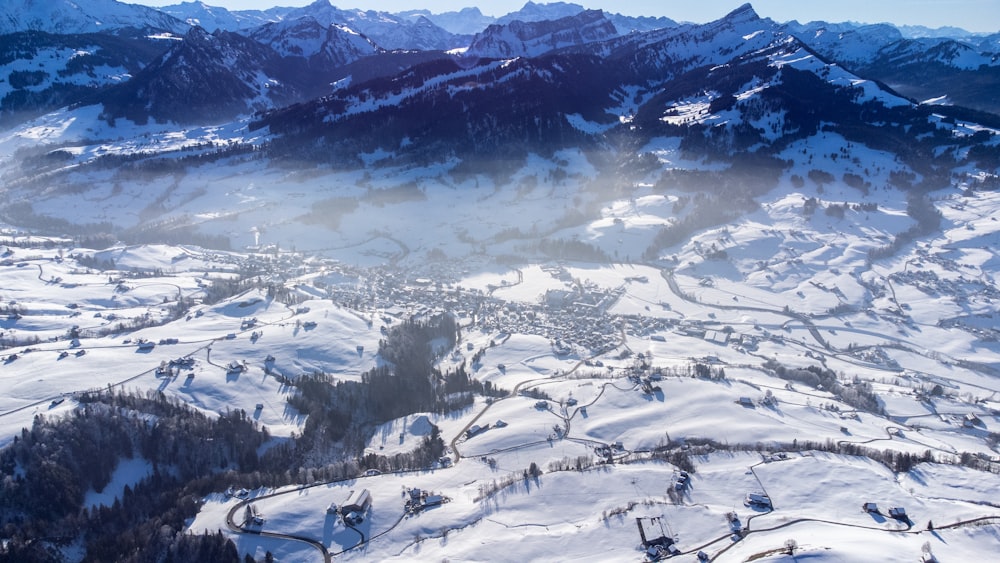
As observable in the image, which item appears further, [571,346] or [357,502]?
[571,346]

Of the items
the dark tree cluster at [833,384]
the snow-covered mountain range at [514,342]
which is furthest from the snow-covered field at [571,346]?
the dark tree cluster at [833,384]

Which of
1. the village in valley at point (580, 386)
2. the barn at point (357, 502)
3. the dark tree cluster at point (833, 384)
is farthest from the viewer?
the dark tree cluster at point (833, 384)

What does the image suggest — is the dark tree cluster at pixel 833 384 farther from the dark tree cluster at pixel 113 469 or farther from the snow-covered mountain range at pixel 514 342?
the dark tree cluster at pixel 113 469

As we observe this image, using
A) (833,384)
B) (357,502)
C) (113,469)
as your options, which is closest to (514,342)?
(833,384)

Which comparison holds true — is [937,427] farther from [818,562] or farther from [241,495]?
[241,495]

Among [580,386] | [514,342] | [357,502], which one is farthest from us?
[514,342]

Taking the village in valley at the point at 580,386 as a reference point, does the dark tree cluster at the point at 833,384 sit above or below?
below

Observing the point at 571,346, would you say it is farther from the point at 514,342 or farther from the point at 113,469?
the point at 113,469

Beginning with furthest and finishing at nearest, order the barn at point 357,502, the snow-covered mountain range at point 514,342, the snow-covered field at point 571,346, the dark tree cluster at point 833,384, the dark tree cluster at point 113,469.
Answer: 1. the dark tree cluster at point 833,384
2. the barn at point 357,502
3. the snow-covered mountain range at point 514,342
4. the snow-covered field at point 571,346
5. the dark tree cluster at point 113,469

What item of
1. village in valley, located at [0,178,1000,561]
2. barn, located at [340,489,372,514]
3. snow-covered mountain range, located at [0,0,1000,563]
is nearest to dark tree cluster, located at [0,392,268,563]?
snow-covered mountain range, located at [0,0,1000,563]

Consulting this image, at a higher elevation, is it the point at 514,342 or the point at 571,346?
the point at 514,342

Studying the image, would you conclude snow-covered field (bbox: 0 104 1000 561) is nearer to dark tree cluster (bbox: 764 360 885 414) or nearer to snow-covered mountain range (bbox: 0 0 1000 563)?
snow-covered mountain range (bbox: 0 0 1000 563)
